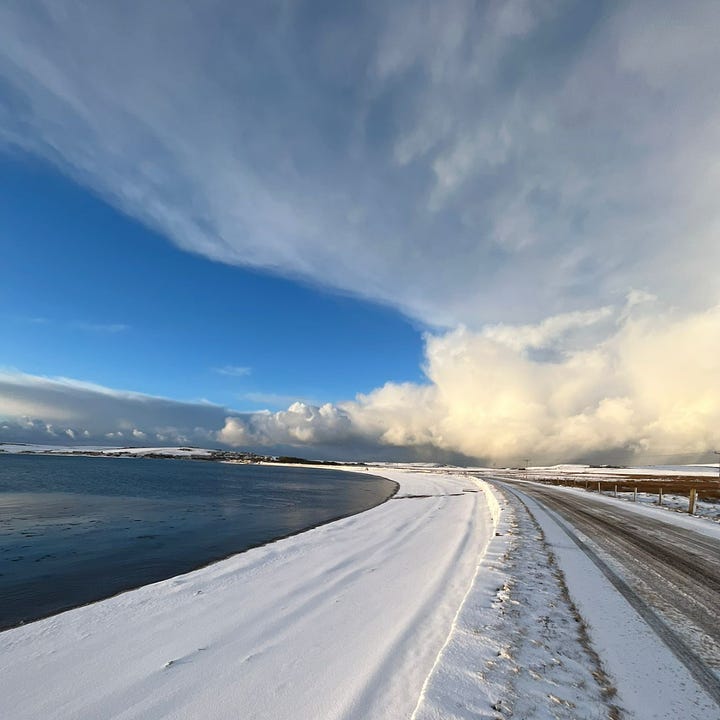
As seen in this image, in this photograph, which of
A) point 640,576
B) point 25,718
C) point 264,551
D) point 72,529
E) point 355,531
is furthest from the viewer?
point 72,529

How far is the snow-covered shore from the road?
10.5ft

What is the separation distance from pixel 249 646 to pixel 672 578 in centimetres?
922

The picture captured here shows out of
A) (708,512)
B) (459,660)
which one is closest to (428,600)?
(459,660)

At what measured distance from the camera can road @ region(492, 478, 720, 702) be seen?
5.56 metres

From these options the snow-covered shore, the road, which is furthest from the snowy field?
the road

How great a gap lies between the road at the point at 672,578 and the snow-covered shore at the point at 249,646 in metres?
3.19

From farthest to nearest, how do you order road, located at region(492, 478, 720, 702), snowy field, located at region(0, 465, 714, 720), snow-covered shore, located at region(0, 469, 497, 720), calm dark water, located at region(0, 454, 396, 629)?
calm dark water, located at region(0, 454, 396, 629), road, located at region(492, 478, 720, 702), snow-covered shore, located at region(0, 469, 497, 720), snowy field, located at region(0, 465, 714, 720)

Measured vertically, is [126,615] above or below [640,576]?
below

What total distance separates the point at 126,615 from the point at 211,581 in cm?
257

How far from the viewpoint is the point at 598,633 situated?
5.92m

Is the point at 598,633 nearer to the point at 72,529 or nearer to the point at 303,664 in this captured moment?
the point at 303,664

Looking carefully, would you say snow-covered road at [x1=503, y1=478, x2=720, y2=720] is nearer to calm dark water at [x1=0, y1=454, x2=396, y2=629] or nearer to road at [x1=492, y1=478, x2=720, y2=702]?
road at [x1=492, y1=478, x2=720, y2=702]

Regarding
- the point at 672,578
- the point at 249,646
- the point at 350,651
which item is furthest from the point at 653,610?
the point at 249,646

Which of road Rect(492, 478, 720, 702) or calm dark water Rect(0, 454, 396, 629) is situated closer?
road Rect(492, 478, 720, 702)
